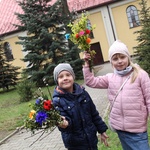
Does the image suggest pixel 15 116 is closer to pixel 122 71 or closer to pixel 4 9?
pixel 122 71

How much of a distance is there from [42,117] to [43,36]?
17.2m

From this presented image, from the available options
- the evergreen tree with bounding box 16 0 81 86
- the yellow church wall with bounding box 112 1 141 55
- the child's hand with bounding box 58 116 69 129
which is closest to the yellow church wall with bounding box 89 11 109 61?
the yellow church wall with bounding box 112 1 141 55

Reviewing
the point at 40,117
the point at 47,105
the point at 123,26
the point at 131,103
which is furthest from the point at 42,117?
the point at 123,26

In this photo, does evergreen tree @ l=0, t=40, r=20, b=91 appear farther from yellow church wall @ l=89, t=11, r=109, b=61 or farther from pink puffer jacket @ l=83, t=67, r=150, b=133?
pink puffer jacket @ l=83, t=67, r=150, b=133

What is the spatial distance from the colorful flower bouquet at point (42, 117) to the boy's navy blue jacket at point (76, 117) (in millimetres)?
322

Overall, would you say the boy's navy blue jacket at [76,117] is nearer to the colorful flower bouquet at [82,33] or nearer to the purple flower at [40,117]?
the purple flower at [40,117]

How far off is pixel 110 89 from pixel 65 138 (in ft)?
2.55

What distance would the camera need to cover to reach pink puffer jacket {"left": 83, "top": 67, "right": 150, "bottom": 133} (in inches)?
119

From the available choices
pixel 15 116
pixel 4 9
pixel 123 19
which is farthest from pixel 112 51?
pixel 4 9

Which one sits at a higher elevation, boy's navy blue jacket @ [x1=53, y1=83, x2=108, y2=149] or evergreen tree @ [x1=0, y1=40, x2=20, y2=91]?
boy's navy blue jacket @ [x1=53, y1=83, x2=108, y2=149]

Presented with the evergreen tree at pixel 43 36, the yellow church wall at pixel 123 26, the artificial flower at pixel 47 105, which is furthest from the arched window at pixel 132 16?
the artificial flower at pixel 47 105

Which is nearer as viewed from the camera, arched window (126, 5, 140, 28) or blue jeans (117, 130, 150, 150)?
blue jeans (117, 130, 150, 150)

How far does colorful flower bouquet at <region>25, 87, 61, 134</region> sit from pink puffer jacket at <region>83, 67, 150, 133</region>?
821 mm

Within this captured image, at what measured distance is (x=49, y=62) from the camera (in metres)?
19.9
